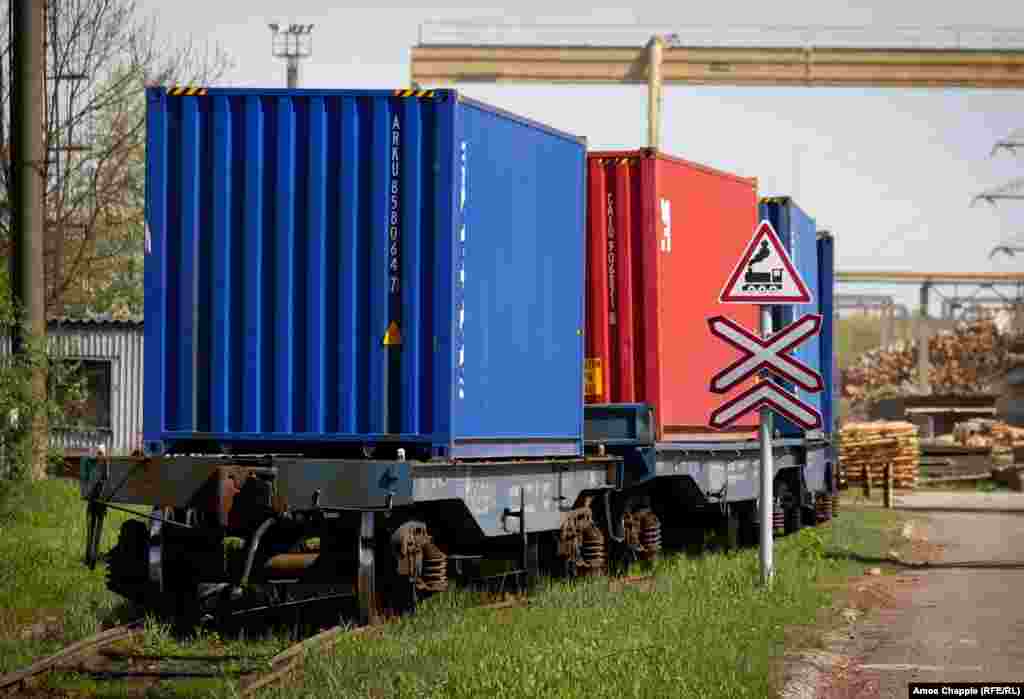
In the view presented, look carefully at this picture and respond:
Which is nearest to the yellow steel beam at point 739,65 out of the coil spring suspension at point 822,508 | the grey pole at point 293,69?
the grey pole at point 293,69

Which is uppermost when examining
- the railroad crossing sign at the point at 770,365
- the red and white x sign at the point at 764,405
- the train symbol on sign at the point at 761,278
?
the train symbol on sign at the point at 761,278

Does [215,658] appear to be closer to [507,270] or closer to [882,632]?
[507,270]

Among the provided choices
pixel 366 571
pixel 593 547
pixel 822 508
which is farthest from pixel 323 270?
pixel 822 508

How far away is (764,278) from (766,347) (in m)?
0.62

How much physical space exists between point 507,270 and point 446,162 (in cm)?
127

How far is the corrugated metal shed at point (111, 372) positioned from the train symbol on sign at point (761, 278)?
1952cm

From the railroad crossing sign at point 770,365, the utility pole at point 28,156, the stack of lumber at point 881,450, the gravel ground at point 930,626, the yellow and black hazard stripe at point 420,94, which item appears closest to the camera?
the gravel ground at point 930,626

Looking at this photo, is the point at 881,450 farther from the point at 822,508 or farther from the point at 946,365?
the point at 946,365

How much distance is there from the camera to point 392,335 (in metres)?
11.3

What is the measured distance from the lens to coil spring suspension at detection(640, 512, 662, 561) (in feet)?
50.2

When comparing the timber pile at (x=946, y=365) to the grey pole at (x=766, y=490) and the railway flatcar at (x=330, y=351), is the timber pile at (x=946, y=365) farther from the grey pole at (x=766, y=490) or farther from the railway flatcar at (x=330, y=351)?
the railway flatcar at (x=330, y=351)

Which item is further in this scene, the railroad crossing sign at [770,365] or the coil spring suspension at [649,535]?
the coil spring suspension at [649,535]

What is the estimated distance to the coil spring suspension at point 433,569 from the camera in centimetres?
1135

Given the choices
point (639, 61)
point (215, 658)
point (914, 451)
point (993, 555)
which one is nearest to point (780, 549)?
point (993, 555)
